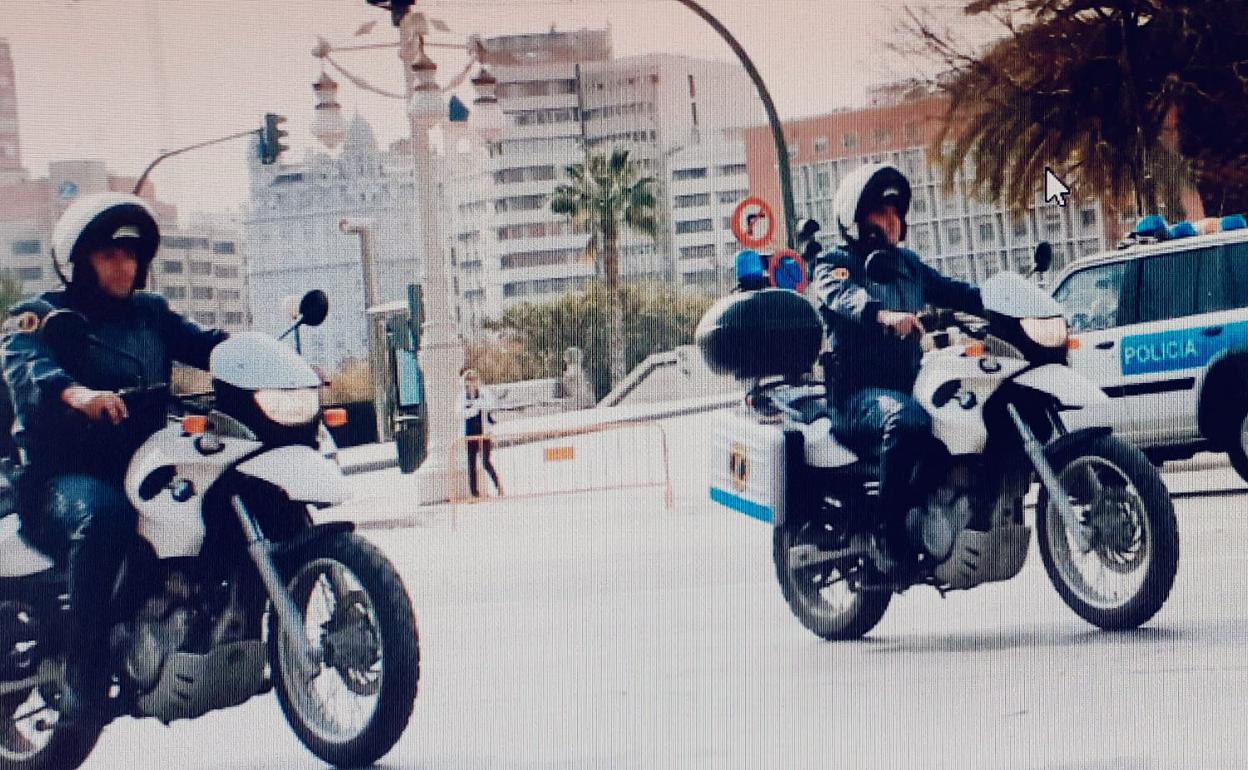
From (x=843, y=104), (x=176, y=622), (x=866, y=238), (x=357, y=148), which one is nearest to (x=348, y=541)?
(x=176, y=622)


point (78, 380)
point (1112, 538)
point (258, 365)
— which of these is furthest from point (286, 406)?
point (1112, 538)

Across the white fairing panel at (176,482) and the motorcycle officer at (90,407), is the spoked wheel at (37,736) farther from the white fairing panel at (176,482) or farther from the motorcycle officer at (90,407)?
the white fairing panel at (176,482)

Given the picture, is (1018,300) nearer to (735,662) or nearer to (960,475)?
(960,475)

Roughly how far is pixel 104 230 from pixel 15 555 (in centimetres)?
57

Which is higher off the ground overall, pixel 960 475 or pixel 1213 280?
pixel 1213 280

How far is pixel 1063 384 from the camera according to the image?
344 centimetres

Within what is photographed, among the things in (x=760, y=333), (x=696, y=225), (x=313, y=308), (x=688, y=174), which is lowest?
(x=760, y=333)

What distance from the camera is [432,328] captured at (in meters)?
3.13

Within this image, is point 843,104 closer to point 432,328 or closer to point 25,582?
point 432,328

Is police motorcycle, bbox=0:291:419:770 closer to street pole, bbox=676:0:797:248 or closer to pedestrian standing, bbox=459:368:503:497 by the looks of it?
pedestrian standing, bbox=459:368:503:497

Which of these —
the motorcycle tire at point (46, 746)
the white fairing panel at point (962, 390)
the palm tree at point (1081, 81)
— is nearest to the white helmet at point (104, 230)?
the motorcycle tire at point (46, 746)

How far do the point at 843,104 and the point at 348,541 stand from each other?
5.02 feet

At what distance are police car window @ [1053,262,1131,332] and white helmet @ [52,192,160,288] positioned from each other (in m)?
1.80

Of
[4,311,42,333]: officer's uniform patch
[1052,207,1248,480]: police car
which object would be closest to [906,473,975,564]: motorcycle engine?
[1052,207,1248,480]: police car
